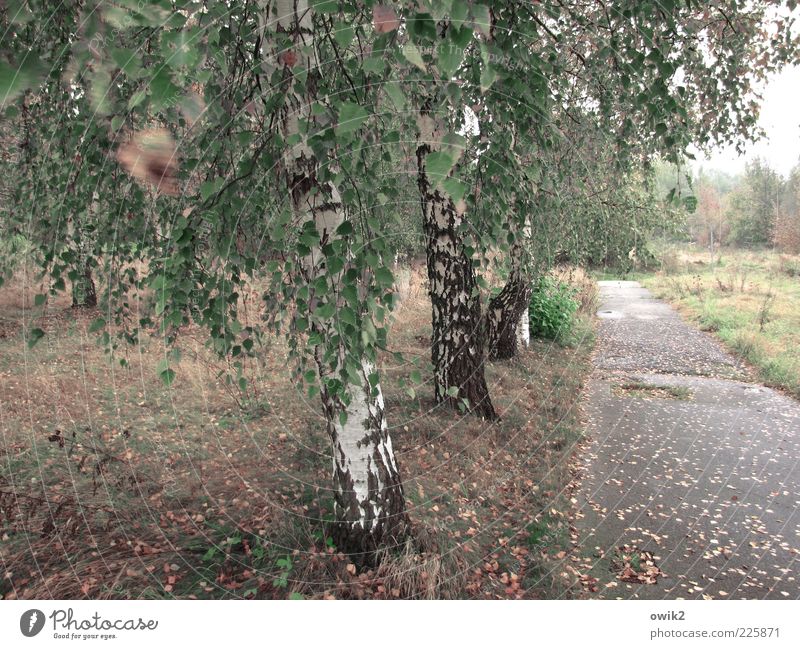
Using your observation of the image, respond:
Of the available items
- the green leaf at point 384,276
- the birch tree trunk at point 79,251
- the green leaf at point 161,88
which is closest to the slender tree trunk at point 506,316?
the birch tree trunk at point 79,251

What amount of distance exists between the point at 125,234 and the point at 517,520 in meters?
3.32

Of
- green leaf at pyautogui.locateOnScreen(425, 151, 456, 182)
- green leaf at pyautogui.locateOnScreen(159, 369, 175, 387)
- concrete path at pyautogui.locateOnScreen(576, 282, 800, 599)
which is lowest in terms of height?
concrete path at pyautogui.locateOnScreen(576, 282, 800, 599)

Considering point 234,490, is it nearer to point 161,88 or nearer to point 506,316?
point 161,88

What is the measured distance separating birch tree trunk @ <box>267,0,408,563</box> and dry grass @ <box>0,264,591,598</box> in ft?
0.48

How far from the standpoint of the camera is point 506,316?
8125 millimetres

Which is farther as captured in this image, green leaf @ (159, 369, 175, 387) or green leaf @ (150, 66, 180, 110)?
green leaf @ (159, 369, 175, 387)

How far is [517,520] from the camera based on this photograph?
12.8 ft

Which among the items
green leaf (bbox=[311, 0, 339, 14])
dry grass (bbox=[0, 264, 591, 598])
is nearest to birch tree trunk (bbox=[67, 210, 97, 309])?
dry grass (bbox=[0, 264, 591, 598])

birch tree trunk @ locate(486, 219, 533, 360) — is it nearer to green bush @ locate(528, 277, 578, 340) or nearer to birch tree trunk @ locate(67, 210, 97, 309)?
green bush @ locate(528, 277, 578, 340)

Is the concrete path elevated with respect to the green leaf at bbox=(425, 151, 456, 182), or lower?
lower

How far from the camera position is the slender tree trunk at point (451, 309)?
5262 mm

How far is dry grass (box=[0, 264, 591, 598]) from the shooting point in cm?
275

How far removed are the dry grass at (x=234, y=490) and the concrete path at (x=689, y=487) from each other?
0.37 m

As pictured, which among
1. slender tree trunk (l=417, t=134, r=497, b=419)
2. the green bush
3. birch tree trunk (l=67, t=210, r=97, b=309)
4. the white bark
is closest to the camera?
birch tree trunk (l=67, t=210, r=97, b=309)
